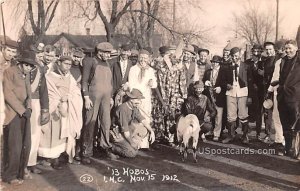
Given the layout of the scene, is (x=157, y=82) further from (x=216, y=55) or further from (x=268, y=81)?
(x=268, y=81)

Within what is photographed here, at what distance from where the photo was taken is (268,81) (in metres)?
6.22

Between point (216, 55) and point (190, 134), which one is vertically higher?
point (216, 55)

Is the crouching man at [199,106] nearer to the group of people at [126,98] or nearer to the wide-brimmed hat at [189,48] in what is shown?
the group of people at [126,98]

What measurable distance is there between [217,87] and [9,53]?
316 cm

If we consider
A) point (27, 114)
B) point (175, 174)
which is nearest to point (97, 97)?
point (27, 114)

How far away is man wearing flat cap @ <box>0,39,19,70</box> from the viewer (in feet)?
14.3

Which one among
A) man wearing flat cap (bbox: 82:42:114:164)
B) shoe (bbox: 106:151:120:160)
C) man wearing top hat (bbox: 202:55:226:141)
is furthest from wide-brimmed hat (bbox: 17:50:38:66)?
man wearing top hat (bbox: 202:55:226:141)

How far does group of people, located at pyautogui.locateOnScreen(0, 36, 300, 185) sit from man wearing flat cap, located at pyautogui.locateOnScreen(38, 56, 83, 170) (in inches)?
0.5

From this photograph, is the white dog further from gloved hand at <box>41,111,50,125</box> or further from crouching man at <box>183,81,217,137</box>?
gloved hand at <box>41,111,50,125</box>

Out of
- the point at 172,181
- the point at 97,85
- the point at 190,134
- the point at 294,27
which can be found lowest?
the point at 172,181

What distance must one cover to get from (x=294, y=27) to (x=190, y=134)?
1.86 meters

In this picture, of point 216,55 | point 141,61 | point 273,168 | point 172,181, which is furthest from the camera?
point 216,55

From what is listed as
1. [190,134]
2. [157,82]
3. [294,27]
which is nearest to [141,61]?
[157,82]

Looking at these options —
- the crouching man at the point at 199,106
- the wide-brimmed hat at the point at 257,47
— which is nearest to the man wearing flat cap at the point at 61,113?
the crouching man at the point at 199,106
